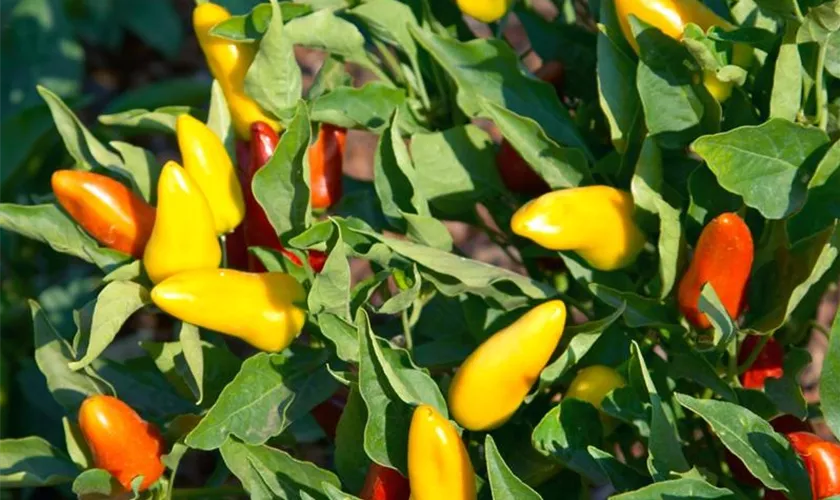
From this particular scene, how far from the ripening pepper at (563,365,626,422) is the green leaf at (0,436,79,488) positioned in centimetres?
54

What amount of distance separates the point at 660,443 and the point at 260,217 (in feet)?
1.55

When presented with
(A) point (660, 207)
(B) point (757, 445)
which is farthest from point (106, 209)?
(B) point (757, 445)

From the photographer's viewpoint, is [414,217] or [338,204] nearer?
[414,217]

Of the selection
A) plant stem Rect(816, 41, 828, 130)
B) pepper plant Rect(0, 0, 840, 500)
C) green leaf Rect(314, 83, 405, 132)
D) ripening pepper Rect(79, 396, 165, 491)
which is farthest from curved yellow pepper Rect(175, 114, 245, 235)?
plant stem Rect(816, 41, 828, 130)

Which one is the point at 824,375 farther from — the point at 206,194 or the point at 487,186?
the point at 206,194

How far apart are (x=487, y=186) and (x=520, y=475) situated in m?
0.31

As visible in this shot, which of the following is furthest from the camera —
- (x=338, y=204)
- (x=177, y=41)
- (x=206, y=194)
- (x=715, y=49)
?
(x=177, y=41)

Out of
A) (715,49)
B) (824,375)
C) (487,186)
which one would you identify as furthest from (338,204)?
(824,375)

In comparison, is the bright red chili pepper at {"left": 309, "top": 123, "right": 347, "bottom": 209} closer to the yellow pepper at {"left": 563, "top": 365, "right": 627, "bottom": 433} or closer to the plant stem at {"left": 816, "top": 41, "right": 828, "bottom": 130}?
the yellow pepper at {"left": 563, "top": 365, "right": 627, "bottom": 433}

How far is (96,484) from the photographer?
3.87ft

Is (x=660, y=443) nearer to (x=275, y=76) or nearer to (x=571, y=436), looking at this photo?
(x=571, y=436)

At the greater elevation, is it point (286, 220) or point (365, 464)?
point (286, 220)

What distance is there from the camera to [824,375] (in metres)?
1.00

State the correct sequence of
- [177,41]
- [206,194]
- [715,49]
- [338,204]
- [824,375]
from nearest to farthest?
[824,375], [715,49], [206,194], [338,204], [177,41]
